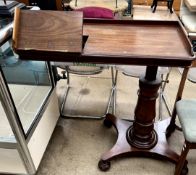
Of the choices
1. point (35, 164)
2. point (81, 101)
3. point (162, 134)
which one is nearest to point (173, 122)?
point (162, 134)

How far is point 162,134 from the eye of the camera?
1.52 meters

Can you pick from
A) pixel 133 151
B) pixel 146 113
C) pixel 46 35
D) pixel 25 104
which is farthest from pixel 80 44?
pixel 133 151

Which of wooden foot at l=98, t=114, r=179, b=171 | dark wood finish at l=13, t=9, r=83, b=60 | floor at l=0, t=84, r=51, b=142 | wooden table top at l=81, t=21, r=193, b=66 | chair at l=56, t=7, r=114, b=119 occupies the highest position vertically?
dark wood finish at l=13, t=9, r=83, b=60

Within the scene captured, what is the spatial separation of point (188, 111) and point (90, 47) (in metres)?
0.67

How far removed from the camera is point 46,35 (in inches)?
34.2

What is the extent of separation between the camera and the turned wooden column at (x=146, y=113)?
1169 millimetres

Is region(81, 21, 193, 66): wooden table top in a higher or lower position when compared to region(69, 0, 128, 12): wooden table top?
higher

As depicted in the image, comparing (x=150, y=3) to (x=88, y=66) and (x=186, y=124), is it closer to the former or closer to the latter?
(x=88, y=66)

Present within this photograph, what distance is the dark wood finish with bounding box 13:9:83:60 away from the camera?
84 centimetres

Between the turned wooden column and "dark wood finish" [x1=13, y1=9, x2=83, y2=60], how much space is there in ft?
1.55

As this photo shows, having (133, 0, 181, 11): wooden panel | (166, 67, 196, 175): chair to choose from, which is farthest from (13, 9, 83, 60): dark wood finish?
(133, 0, 181, 11): wooden panel

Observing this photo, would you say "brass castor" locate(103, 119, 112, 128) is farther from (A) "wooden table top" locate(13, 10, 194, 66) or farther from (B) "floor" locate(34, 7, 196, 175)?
(A) "wooden table top" locate(13, 10, 194, 66)

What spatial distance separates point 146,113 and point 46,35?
754 mm

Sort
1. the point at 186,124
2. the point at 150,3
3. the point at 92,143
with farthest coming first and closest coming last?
the point at 150,3
the point at 92,143
the point at 186,124
